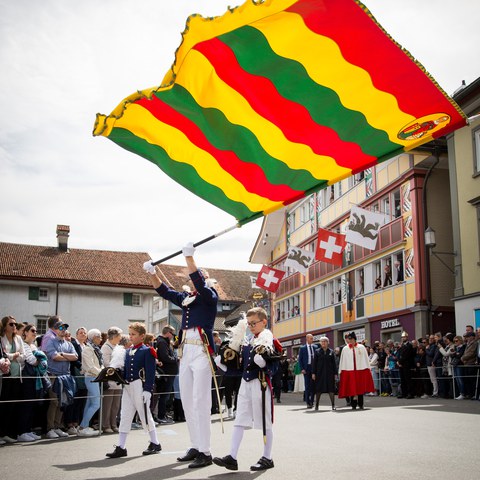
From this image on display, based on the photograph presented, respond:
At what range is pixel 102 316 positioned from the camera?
56.0m

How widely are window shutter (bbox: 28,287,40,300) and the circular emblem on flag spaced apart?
170 ft

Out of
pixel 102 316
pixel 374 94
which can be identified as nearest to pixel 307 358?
pixel 374 94

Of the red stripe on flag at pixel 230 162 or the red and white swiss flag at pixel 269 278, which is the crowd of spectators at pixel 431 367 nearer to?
the red and white swiss flag at pixel 269 278

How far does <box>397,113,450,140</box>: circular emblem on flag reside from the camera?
254 inches

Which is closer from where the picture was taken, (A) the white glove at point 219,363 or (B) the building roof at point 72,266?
(A) the white glove at point 219,363

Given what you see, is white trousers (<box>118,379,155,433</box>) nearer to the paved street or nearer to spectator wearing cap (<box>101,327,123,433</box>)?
the paved street

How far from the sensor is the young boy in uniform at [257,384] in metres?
7.38

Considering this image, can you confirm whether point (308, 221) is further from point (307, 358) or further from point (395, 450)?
point (395, 450)

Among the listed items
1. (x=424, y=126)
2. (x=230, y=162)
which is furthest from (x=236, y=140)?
(x=424, y=126)

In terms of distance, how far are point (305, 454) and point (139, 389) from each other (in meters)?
2.31

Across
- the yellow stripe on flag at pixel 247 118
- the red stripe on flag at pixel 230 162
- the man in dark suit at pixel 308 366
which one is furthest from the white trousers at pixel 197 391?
the man in dark suit at pixel 308 366

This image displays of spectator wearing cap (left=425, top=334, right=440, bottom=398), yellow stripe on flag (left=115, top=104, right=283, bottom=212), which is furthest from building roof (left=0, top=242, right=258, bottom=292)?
yellow stripe on flag (left=115, top=104, right=283, bottom=212)

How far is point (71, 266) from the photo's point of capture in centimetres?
5856

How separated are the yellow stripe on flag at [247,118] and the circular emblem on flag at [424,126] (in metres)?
0.71
